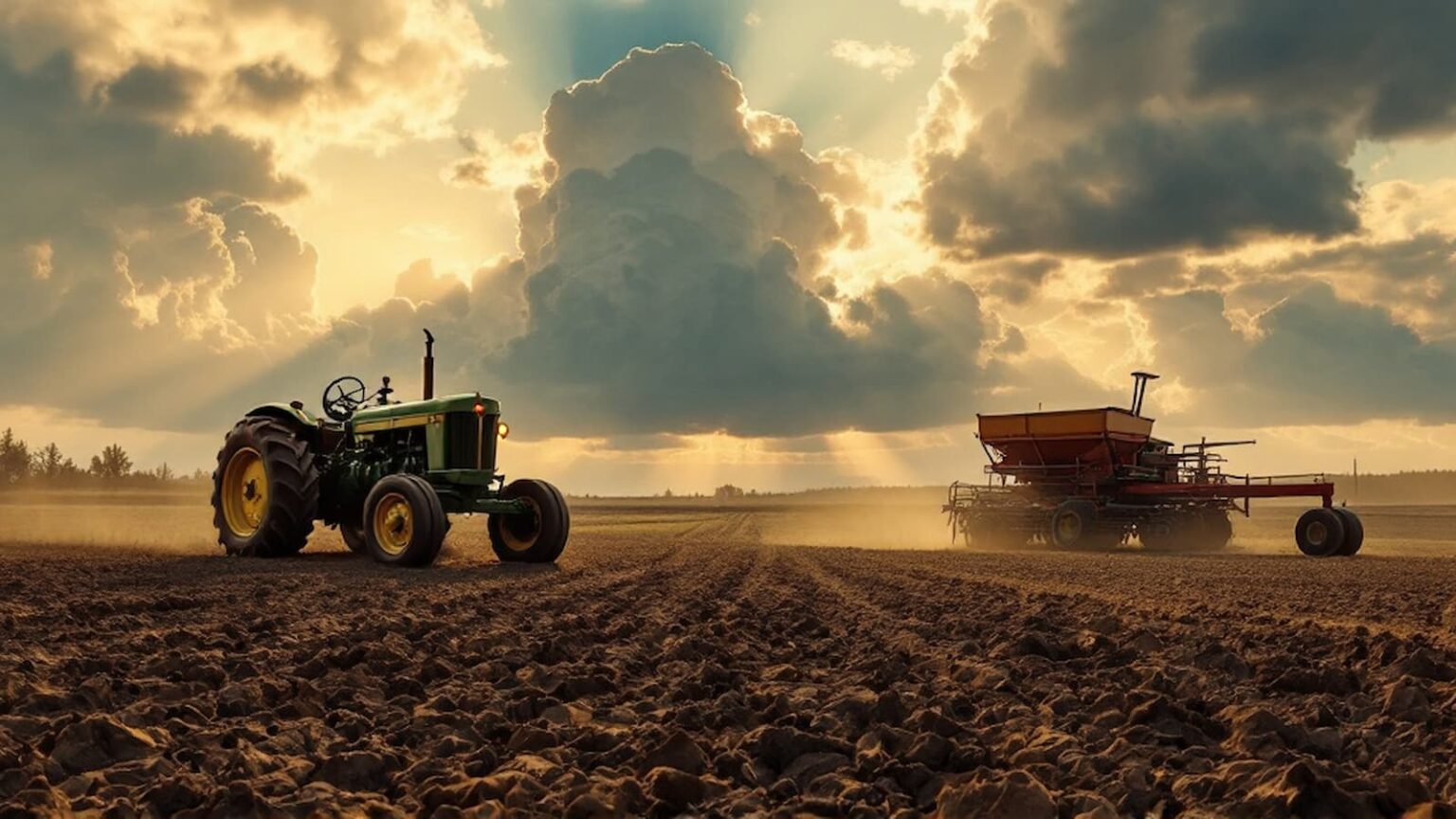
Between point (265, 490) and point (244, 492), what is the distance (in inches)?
34.0

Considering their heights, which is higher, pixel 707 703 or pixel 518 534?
pixel 518 534

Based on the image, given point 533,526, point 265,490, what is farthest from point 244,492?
point 533,526

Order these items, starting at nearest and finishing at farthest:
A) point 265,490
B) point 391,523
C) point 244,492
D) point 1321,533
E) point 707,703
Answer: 1. point 707,703
2. point 391,523
3. point 265,490
4. point 244,492
5. point 1321,533

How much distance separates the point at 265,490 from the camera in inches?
586

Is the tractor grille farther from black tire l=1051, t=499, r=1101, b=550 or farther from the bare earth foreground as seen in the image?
black tire l=1051, t=499, r=1101, b=550

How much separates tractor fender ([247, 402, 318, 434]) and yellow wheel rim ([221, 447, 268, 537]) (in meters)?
0.63

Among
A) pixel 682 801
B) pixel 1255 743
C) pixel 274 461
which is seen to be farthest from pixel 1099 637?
pixel 274 461

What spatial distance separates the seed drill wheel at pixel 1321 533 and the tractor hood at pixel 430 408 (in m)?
15.3

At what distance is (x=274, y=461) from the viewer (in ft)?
46.6

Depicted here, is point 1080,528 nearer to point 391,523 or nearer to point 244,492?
point 391,523

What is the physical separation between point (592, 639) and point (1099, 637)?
3434 millimetres

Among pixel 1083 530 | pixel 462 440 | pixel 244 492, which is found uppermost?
pixel 462 440

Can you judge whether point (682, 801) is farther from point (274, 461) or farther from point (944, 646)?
point (274, 461)

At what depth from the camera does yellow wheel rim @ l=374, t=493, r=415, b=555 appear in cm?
1346
